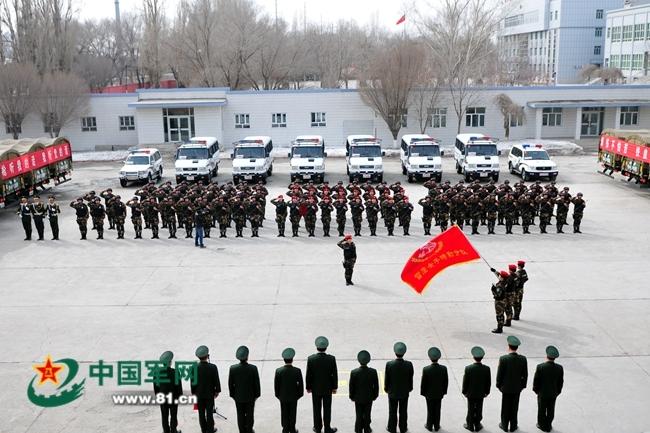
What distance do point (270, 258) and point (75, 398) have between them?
24.9 ft

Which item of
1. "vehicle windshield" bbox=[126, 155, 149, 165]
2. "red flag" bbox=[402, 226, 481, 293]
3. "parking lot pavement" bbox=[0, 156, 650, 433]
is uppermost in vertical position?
"vehicle windshield" bbox=[126, 155, 149, 165]

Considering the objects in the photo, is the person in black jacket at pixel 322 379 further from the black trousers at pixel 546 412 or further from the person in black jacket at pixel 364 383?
the black trousers at pixel 546 412

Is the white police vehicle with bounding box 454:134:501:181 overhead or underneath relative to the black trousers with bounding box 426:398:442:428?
overhead

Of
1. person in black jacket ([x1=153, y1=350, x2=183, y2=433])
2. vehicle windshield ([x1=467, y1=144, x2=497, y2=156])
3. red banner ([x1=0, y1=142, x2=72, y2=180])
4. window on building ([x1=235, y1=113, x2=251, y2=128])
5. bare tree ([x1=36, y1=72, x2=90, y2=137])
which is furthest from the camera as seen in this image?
window on building ([x1=235, y1=113, x2=251, y2=128])

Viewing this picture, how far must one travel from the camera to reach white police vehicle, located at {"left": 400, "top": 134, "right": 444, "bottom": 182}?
2698cm

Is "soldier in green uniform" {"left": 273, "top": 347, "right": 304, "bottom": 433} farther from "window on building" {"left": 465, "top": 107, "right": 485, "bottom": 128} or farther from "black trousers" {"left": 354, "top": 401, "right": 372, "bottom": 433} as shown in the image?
"window on building" {"left": 465, "top": 107, "right": 485, "bottom": 128}

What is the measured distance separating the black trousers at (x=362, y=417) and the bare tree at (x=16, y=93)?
121 feet

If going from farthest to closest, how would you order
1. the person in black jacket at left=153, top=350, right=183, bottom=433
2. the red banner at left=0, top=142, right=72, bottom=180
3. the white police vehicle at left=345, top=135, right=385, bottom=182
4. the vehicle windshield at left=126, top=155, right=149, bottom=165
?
the vehicle windshield at left=126, top=155, right=149, bottom=165 < the white police vehicle at left=345, top=135, right=385, bottom=182 < the red banner at left=0, top=142, right=72, bottom=180 < the person in black jacket at left=153, top=350, right=183, bottom=433

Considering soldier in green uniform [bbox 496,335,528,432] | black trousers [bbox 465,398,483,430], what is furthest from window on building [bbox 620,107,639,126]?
black trousers [bbox 465,398,483,430]

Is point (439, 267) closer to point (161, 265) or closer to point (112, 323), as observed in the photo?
point (112, 323)

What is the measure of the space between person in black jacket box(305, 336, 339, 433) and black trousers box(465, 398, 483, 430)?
1.68 m

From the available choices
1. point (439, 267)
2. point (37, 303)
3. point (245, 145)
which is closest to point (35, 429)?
point (37, 303)

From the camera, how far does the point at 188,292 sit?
1375cm

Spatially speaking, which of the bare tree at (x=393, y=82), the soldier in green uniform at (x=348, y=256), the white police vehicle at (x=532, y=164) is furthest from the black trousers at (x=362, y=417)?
the bare tree at (x=393, y=82)
